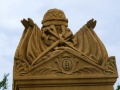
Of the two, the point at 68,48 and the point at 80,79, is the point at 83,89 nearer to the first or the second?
the point at 80,79

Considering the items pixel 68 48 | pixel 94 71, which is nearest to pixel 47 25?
pixel 68 48

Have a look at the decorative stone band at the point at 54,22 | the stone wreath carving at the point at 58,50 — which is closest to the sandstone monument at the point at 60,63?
the stone wreath carving at the point at 58,50

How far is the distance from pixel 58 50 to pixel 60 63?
0.77 feet

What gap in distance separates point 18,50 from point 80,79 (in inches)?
44.5

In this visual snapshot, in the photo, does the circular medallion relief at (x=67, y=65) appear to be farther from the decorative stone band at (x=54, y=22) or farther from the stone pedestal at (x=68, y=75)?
the decorative stone band at (x=54, y=22)

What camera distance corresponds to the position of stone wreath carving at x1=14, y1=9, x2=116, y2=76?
459cm

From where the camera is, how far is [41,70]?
15.0 ft

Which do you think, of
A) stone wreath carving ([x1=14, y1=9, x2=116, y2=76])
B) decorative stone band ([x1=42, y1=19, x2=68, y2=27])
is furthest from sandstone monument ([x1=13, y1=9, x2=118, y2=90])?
decorative stone band ([x1=42, y1=19, x2=68, y2=27])

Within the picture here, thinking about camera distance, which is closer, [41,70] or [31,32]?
[41,70]

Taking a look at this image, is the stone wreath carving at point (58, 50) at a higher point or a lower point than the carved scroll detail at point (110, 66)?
higher

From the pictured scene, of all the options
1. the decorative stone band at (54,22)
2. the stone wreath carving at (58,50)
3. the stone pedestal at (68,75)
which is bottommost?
the stone pedestal at (68,75)

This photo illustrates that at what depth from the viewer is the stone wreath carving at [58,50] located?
4590 millimetres

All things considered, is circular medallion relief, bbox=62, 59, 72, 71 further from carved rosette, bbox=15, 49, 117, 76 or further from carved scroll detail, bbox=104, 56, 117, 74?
carved scroll detail, bbox=104, 56, 117, 74

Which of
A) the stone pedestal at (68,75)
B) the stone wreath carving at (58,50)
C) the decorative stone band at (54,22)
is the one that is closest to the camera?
the stone pedestal at (68,75)
